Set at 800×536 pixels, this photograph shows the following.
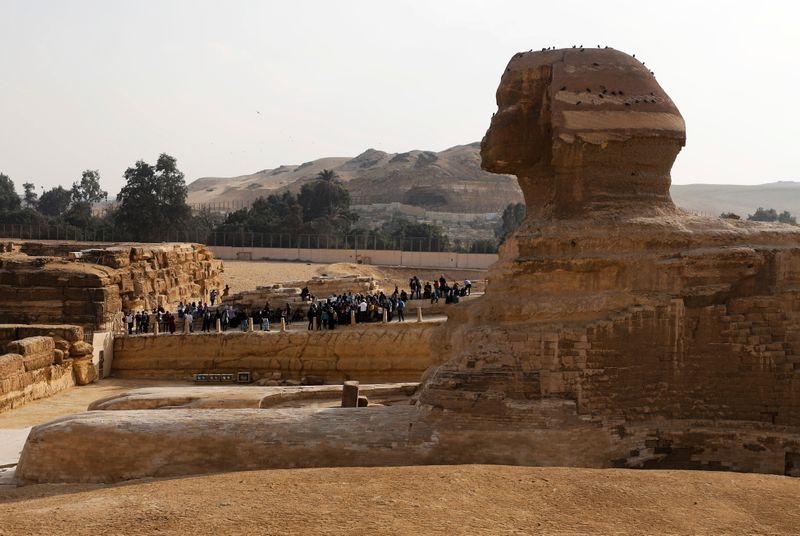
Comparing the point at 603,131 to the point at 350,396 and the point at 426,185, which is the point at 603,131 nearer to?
the point at 350,396

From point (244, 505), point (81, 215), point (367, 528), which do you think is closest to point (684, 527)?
point (367, 528)

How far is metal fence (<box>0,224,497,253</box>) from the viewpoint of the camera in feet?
163

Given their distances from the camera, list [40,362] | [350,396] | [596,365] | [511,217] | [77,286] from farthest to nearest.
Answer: [511,217] → [77,286] → [40,362] → [350,396] → [596,365]

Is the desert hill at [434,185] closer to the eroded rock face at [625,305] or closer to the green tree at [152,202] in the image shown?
the green tree at [152,202]

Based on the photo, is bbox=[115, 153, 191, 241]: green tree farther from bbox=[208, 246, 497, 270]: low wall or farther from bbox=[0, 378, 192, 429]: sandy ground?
bbox=[0, 378, 192, 429]: sandy ground

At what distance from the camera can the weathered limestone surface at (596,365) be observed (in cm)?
929

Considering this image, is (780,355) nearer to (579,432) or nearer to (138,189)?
(579,432)

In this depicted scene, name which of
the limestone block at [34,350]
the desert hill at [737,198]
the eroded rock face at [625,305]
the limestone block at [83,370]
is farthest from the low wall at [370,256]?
the desert hill at [737,198]

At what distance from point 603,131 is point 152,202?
46608 mm

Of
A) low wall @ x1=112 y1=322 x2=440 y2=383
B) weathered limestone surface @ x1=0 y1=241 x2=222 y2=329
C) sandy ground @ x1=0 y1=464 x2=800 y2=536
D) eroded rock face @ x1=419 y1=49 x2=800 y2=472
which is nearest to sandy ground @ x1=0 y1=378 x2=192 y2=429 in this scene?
low wall @ x1=112 y1=322 x2=440 y2=383

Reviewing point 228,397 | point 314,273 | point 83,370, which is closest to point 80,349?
point 83,370

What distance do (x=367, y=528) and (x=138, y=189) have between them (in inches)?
1935

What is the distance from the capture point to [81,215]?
56125 mm

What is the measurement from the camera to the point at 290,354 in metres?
21.4
